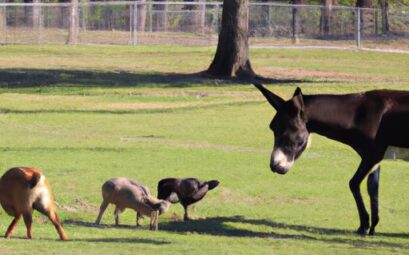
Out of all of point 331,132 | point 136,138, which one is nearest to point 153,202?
point 331,132

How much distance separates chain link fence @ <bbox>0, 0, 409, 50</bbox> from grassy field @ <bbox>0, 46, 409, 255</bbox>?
1760 centimetres

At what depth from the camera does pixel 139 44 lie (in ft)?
185

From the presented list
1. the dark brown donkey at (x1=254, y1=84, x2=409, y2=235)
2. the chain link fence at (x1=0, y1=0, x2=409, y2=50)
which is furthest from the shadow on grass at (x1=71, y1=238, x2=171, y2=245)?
the chain link fence at (x1=0, y1=0, x2=409, y2=50)

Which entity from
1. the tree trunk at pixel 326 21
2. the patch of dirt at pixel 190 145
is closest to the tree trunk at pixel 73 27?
the tree trunk at pixel 326 21

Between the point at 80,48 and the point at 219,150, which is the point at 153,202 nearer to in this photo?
the point at 219,150

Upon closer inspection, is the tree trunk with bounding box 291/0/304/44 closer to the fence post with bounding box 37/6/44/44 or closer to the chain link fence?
the chain link fence

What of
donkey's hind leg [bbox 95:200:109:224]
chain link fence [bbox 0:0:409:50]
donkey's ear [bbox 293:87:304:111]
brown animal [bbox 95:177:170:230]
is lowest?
chain link fence [bbox 0:0:409:50]

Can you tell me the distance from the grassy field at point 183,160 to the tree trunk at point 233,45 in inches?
34.8

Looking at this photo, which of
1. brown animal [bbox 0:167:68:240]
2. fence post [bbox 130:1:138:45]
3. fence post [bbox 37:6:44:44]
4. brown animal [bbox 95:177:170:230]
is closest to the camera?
brown animal [bbox 0:167:68:240]

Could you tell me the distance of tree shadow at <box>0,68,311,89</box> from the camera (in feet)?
110

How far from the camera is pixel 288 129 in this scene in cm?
1279

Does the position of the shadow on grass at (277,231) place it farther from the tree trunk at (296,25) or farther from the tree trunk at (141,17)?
the tree trunk at (296,25)

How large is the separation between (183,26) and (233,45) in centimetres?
2741

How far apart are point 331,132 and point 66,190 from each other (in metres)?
4.44
